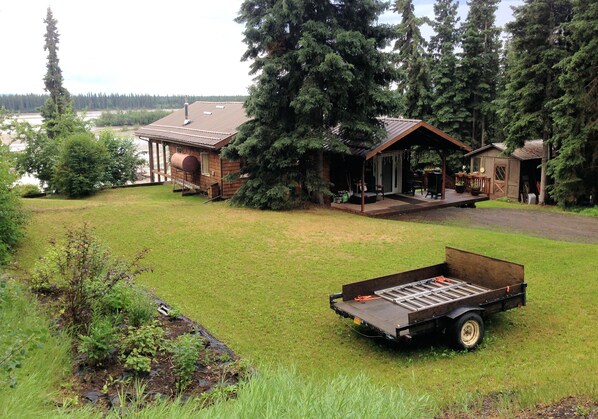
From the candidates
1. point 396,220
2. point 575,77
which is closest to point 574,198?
point 575,77

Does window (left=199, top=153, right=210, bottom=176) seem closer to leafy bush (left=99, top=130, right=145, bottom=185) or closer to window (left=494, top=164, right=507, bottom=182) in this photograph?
leafy bush (left=99, top=130, right=145, bottom=185)

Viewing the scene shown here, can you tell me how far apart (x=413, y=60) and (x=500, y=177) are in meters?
9.46

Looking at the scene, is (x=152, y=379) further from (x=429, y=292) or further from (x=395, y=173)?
(x=395, y=173)

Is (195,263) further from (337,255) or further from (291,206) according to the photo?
(291,206)

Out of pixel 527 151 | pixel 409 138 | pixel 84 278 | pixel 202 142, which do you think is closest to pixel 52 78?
pixel 202 142

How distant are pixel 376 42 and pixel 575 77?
9401 mm

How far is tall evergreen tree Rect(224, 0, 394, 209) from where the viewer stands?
16766 mm

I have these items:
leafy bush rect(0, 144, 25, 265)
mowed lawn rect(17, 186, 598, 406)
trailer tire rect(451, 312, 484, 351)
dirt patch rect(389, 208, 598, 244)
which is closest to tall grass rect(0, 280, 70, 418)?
mowed lawn rect(17, 186, 598, 406)

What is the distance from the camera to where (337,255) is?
12180 mm

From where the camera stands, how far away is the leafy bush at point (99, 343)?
5.80 m

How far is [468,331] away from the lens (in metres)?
7.39

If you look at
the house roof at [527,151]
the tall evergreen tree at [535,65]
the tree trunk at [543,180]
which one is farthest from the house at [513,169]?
the tall evergreen tree at [535,65]

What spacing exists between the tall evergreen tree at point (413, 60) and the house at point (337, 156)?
11628 mm

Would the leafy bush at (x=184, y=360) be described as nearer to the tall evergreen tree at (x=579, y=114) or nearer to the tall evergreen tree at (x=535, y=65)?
the tall evergreen tree at (x=579, y=114)
